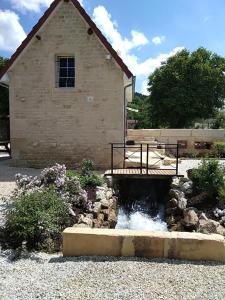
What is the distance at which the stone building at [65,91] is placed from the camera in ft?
46.7

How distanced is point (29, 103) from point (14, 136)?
57.5 inches

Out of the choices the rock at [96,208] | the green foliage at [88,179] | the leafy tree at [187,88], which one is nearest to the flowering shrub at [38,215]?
the rock at [96,208]

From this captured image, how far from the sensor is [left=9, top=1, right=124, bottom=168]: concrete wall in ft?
46.9

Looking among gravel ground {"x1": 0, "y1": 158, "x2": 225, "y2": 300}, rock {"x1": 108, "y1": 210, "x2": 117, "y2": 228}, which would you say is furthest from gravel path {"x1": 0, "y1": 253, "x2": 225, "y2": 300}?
rock {"x1": 108, "y1": 210, "x2": 117, "y2": 228}

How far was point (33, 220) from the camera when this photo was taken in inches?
253

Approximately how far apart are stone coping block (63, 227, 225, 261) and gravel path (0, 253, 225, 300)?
5.5 inches

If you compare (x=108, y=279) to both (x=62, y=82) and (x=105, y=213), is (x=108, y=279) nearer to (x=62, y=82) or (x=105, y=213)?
(x=105, y=213)

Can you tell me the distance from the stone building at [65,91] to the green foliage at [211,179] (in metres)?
4.34

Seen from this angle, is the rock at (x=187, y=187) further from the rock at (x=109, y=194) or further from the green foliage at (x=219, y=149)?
the green foliage at (x=219, y=149)

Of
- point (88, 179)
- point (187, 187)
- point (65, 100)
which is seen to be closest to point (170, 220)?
point (187, 187)

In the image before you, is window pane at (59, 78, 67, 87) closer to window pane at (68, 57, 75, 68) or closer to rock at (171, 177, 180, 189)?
window pane at (68, 57, 75, 68)

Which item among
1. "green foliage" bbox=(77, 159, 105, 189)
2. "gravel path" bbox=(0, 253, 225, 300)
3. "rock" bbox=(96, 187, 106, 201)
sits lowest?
"gravel path" bbox=(0, 253, 225, 300)

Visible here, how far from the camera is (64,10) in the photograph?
1422 centimetres

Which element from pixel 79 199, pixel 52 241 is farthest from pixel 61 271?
pixel 79 199
